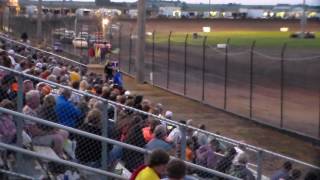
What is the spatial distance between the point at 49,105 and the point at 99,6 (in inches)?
5794

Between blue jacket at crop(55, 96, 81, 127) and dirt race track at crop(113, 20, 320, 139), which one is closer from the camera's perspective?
blue jacket at crop(55, 96, 81, 127)

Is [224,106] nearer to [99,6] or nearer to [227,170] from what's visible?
[227,170]

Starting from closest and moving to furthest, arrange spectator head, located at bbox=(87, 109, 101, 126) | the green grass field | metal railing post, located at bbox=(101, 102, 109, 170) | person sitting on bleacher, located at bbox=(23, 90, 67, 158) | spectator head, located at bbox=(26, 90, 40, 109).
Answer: person sitting on bleacher, located at bbox=(23, 90, 67, 158), metal railing post, located at bbox=(101, 102, 109, 170), spectator head, located at bbox=(26, 90, 40, 109), spectator head, located at bbox=(87, 109, 101, 126), the green grass field

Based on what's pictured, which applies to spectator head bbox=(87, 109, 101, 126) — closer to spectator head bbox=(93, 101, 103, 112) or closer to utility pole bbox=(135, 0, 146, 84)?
spectator head bbox=(93, 101, 103, 112)

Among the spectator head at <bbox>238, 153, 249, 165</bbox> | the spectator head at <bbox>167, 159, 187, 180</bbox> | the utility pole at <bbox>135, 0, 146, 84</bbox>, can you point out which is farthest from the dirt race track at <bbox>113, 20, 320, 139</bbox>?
the spectator head at <bbox>167, 159, 187, 180</bbox>

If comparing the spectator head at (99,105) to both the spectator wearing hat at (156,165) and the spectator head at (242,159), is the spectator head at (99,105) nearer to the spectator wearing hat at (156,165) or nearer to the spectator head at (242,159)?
the spectator head at (242,159)

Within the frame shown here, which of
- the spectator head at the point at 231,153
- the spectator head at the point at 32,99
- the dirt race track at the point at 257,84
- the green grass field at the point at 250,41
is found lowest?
the green grass field at the point at 250,41

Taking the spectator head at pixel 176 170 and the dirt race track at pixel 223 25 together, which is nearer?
the spectator head at pixel 176 170

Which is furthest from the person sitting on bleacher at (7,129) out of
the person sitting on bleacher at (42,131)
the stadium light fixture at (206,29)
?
the stadium light fixture at (206,29)

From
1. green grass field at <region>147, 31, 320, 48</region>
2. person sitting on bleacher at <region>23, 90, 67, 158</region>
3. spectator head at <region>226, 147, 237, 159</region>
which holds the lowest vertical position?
green grass field at <region>147, 31, 320, 48</region>

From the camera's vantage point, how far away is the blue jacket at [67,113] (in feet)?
31.4

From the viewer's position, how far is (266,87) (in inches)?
1244

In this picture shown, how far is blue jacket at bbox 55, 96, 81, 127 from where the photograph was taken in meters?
9.56

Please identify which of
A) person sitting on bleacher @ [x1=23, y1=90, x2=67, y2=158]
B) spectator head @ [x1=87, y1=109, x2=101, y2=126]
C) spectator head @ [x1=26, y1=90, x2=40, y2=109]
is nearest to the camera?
person sitting on bleacher @ [x1=23, y1=90, x2=67, y2=158]
